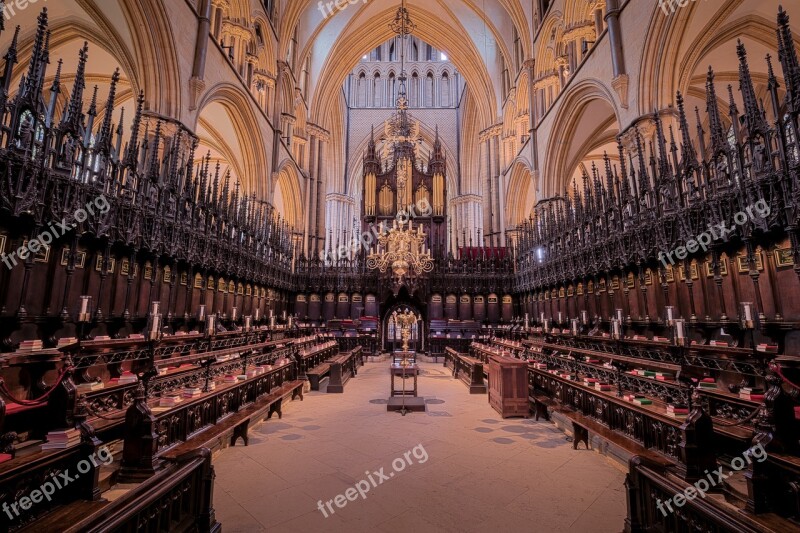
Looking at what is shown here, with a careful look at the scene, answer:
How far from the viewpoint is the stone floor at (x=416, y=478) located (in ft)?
9.88

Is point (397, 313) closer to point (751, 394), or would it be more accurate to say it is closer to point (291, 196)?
point (751, 394)

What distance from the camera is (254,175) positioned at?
1561 centimetres

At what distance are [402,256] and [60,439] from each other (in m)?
11.7

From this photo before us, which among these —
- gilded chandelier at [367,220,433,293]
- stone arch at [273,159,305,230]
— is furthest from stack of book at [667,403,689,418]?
stone arch at [273,159,305,230]

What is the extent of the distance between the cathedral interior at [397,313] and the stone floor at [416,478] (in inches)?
1.4

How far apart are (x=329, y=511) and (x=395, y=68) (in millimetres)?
35350

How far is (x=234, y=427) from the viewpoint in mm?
4605

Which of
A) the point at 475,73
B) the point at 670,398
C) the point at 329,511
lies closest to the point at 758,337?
the point at 670,398

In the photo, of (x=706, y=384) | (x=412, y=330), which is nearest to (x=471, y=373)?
(x=706, y=384)

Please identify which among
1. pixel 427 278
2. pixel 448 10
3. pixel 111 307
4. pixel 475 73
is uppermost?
Answer: pixel 448 10

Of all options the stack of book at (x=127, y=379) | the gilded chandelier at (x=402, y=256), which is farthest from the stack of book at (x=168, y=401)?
the gilded chandelier at (x=402, y=256)

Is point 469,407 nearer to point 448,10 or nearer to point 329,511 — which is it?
point 329,511

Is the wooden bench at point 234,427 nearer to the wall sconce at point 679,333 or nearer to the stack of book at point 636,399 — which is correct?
the wall sconce at point 679,333

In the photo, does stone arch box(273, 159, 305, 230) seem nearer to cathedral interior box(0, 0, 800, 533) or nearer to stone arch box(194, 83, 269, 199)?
cathedral interior box(0, 0, 800, 533)
